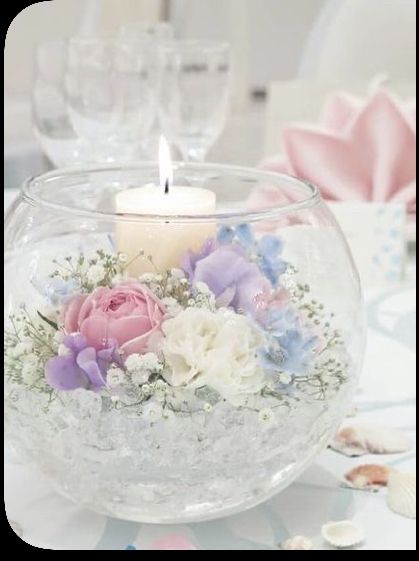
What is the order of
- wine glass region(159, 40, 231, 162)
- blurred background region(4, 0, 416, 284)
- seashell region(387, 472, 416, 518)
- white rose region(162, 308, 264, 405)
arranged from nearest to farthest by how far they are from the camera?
white rose region(162, 308, 264, 405) → seashell region(387, 472, 416, 518) → blurred background region(4, 0, 416, 284) → wine glass region(159, 40, 231, 162)

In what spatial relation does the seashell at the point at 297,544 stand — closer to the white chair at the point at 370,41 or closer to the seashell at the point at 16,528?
the seashell at the point at 16,528

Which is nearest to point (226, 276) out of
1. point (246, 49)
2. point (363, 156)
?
point (363, 156)

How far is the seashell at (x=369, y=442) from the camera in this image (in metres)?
0.65

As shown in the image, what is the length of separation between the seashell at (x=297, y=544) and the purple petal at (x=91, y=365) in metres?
0.15

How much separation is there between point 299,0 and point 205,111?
403 cm

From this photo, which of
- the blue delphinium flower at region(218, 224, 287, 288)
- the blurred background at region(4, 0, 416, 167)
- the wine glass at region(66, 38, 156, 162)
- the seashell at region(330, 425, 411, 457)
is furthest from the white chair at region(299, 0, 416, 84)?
the blue delphinium flower at region(218, 224, 287, 288)

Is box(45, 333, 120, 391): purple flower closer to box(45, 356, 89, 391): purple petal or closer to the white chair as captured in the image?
box(45, 356, 89, 391): purple petal

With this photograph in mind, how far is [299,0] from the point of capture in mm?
4980

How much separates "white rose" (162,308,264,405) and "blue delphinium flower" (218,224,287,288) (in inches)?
1.7

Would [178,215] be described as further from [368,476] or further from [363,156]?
[363,156]

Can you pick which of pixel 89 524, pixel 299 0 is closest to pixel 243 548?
pixel 89 524

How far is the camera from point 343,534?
0.54 m

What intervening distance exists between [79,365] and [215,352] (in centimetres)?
7

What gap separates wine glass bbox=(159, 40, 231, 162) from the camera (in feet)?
3.91
